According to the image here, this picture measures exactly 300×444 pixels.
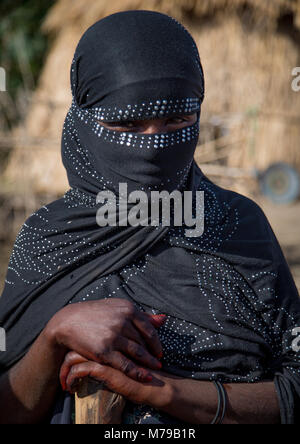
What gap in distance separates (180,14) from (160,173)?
8.40 m

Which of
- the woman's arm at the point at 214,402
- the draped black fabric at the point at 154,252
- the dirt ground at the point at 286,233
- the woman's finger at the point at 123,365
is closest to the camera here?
the woman's finger at the point at 123,365

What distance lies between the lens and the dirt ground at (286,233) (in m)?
6.16

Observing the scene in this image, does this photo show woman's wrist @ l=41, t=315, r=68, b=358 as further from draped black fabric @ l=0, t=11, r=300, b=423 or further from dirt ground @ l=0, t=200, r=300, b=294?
dirt ground @ l=0, t=200, r=300, b=294

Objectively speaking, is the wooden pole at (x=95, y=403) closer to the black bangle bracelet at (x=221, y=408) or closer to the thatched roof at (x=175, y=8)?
the black bangle bracelet at (x=221, y=408)

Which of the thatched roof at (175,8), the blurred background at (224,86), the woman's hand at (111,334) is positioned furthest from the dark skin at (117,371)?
the thatched roof at (175,8)

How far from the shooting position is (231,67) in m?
10.2

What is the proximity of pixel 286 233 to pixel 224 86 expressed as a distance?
367cm

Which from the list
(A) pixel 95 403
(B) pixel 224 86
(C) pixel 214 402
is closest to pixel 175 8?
(B) pixel 224 86

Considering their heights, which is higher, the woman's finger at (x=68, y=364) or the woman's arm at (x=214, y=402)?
the woman's finger at (x=68, y=364)

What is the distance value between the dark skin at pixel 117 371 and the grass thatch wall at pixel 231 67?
7.26m

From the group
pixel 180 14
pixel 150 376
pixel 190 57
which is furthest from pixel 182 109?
pixel 180 14

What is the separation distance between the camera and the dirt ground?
243 inches
